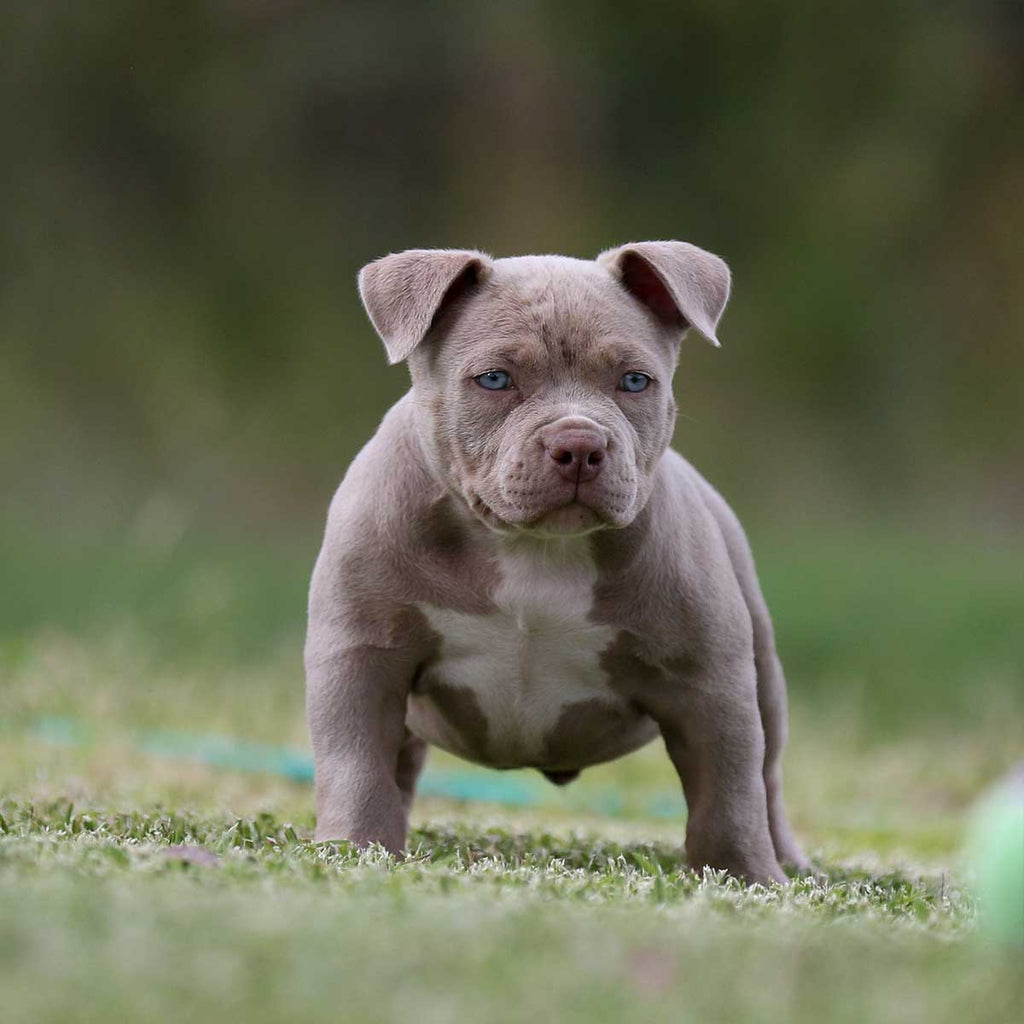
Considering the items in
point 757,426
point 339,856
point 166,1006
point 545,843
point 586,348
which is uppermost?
point 757,426

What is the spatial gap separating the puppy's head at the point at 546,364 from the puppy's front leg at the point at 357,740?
1.42 feet

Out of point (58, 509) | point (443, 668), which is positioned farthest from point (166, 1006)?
point (58, 509)

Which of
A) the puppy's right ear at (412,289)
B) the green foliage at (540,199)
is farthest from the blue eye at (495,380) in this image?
the green foliage at (540,199)

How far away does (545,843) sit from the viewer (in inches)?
186

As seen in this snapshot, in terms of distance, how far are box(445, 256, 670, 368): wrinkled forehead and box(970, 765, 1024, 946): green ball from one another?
138cm

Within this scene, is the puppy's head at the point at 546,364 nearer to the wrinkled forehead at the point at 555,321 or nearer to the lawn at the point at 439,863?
the wrinkled forehead at the point at 555,321

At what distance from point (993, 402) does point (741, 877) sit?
14.3 m

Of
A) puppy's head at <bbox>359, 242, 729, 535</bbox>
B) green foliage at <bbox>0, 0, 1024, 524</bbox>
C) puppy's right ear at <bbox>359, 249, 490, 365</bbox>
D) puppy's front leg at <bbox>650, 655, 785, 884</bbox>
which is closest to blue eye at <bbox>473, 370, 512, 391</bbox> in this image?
puppy's head at <bbox>359, 242, 729, 535</bbox>

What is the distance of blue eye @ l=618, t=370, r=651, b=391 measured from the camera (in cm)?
429

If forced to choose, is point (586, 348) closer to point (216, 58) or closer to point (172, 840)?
point (172, 840)

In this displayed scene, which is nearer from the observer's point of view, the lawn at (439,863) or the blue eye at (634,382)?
the lawn at (439,863)

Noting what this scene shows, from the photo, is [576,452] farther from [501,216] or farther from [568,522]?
[501,216]

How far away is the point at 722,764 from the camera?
14.3ft

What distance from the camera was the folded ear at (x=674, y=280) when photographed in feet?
14.4
